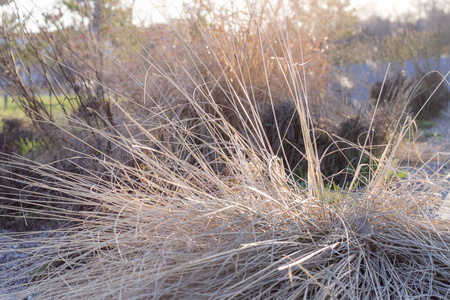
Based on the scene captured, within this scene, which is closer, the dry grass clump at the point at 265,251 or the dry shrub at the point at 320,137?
the dry grass clump at the point at 265,251

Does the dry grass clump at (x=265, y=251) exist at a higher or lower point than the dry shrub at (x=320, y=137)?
higher

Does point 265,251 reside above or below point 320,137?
above

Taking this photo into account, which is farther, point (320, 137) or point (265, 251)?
point (320, 137)

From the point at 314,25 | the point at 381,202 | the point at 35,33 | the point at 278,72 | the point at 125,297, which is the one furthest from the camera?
the point at 314,25

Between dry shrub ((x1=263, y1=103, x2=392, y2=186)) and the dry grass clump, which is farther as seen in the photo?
dry shrub ((x1=263, y1=103, x2=392, y2=186))

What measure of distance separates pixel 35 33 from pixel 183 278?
2.75 metres

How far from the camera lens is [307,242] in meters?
1.70

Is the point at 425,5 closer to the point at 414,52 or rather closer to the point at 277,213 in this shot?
the point at 414,52

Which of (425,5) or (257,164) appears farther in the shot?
(425,5)

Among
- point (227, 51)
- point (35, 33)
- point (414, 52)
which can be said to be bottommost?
point (414, 52)

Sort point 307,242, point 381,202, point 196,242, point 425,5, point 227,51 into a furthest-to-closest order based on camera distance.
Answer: point 425,5 → point 227,51 → point 381,202 → point 307,242 → point 196,242

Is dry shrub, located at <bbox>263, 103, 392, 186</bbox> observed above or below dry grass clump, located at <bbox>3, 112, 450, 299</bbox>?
below

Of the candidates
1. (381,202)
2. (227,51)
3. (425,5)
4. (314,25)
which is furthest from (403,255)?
(425,5)

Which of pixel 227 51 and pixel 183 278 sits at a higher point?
pixel 227 51
